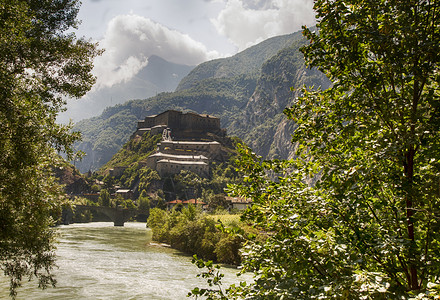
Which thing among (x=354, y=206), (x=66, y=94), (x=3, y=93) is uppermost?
(x=66, y=94)

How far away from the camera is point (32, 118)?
12.3 meters

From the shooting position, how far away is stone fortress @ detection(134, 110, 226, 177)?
161 meters

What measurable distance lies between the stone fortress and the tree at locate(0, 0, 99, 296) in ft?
468

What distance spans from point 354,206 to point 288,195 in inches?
52.0

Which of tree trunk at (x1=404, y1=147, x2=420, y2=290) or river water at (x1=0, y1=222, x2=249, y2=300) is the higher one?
tree trunk at (x1=404, y1=147, x2=420, y2=290)

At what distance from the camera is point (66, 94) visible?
57.2 ft

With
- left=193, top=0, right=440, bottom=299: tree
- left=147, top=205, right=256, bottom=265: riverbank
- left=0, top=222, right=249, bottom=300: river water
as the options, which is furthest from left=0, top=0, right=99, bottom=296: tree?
left=147, top=205, right=256, bottom=265: riverbank

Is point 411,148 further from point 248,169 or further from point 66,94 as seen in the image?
point 66,94

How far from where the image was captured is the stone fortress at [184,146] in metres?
161

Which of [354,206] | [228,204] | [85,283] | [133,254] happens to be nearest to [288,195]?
[354,206]

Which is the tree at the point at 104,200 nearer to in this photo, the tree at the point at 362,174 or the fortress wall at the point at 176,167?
the fortress wall at the point at 176,167

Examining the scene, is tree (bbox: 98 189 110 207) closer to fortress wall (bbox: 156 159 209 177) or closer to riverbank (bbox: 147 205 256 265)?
fortress wall (bbox: 156 159 209 177)

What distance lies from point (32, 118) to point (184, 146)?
547ft

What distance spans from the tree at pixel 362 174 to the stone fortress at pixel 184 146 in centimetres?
15435
